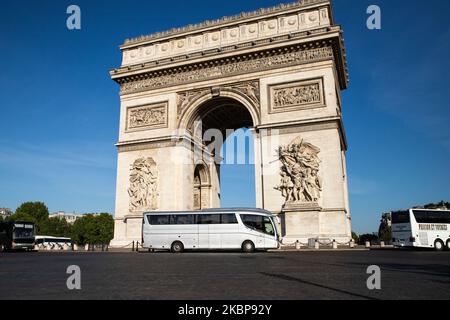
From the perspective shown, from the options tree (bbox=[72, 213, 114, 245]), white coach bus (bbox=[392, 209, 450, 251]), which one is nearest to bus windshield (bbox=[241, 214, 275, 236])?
white coach bus (bbox=[392, 209, 450, 251])

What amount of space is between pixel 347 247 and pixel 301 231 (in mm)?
2300

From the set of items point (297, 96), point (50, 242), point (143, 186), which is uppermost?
point (297, 96)

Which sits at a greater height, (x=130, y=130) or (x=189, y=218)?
(x=130, y=130)

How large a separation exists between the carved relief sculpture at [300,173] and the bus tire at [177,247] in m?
5.91

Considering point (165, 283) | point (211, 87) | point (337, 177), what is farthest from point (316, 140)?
point (165, 283)

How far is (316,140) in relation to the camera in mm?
20203

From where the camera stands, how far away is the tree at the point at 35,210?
65.3 metres

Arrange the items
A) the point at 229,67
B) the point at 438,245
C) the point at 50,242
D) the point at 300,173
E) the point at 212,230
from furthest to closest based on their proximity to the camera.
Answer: the point at 50,242 → the point at 229,67 → the point at 438,245 → the point at 300,173 → the point at 212,230

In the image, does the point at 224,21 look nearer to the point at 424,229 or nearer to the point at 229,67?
the point at 229,67

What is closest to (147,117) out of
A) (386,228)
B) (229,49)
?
(229,49)

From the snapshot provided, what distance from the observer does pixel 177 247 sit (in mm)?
18328

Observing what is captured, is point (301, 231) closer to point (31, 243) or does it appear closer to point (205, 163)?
point (205, 163)

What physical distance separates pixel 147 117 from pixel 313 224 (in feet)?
41.8
